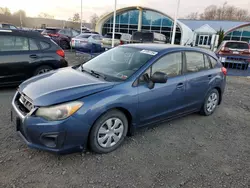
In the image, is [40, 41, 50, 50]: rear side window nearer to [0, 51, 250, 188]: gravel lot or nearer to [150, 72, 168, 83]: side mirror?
[0, 51, 250, 188]: gravel lot

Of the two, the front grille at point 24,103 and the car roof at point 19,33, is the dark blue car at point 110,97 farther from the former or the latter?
the car roof at point 19,33

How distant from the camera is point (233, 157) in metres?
3.22

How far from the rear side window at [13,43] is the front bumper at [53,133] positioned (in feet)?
10.5

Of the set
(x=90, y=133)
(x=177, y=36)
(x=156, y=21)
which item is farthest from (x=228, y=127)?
(x=156, y=21)

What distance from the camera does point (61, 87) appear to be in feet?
9.32

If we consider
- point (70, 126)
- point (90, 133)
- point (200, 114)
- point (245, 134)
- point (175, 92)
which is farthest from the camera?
point (200, 114)

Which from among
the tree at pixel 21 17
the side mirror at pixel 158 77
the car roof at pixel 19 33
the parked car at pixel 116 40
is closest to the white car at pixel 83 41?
the parked car at pixel 116 40

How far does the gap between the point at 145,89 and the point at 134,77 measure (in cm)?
25

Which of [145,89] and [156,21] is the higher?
[156,21]

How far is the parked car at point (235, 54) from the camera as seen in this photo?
11.8 metres

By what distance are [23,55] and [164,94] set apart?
3812mm

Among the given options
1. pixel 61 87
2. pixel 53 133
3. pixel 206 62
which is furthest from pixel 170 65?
pixel 53 133

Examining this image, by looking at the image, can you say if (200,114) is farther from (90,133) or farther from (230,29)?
(230,29)

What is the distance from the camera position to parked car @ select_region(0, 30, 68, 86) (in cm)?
507
